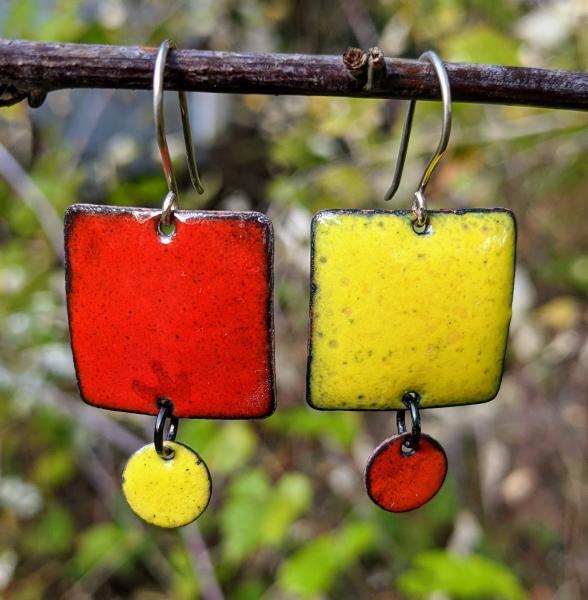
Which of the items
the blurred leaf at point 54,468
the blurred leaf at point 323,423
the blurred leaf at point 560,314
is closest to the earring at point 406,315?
the blurred leaf at point 323,423

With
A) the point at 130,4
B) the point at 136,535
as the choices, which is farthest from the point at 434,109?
the point at 130,4

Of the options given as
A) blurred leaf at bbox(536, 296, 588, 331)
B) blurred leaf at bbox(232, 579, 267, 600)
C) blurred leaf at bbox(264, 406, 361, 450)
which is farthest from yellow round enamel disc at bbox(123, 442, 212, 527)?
blurred leaf at bbox(536, 296, 588, 331)

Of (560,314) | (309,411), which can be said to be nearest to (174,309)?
(309,411)

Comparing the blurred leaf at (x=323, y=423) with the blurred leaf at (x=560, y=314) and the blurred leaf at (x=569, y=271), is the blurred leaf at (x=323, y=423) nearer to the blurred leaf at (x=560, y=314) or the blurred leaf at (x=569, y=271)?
the blurred leaf at (x=560, y=314)

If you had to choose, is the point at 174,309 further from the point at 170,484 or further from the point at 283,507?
the point at 283,507

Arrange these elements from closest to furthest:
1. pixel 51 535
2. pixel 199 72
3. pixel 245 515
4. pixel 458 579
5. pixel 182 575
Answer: pixel 199 72
pixel 458 579
pixel 245 515
pixel 182 575
pixel 51 535

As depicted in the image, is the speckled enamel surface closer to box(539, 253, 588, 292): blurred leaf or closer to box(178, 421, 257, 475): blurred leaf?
box(178, 421, 257, 475): blurred leaf
